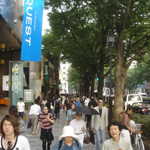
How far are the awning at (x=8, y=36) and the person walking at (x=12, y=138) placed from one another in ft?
72.8

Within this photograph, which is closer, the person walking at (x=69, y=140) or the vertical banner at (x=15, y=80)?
the person walking at (x=69, y=140)

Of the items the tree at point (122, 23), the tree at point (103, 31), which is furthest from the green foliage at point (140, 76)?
the tree at point (122, 23)

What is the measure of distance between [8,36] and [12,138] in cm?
2567

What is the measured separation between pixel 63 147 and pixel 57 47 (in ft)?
87.9

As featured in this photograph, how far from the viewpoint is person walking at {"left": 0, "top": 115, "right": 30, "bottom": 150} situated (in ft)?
14.4

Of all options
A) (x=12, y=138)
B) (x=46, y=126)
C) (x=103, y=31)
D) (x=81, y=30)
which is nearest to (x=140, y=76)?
(x=81, y=30)

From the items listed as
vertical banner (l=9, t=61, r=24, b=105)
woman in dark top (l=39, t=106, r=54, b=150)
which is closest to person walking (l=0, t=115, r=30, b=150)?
woman in dark top (l=39, t=106, r=54, b=150)

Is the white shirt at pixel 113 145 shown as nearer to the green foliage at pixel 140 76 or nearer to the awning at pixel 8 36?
the awning at pixel 8 36

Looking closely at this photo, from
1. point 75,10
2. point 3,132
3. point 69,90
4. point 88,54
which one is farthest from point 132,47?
point 69,90

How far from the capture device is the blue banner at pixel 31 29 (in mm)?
21078

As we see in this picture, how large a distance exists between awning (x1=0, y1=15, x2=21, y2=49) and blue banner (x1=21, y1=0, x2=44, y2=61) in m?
5.19

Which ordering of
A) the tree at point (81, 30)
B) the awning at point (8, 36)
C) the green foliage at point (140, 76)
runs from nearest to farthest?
1. the tree at point (81, 30)
2. the awning at point (8, 36)
3. the green foliage at point (140, 76)

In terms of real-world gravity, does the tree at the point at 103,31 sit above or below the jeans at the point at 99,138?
above

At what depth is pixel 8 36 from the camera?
29531mm
